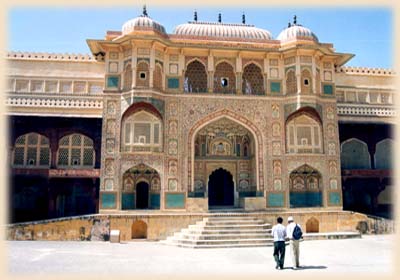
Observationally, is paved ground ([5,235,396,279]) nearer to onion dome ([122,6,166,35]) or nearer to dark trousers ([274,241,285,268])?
dark trousers ([274,241,285,268])

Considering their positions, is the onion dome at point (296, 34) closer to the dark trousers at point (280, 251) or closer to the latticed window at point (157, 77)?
the latticed window at point (157, 77)

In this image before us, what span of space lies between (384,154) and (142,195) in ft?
42.1

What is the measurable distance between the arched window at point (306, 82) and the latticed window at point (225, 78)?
2.96 m

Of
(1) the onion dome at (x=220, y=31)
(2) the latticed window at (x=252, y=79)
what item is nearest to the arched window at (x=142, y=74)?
(1) the onion dome at (x=220, y=31)

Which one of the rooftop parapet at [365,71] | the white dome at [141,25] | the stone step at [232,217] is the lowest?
the stone step at [232,217]

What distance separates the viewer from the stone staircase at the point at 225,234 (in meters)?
12.6

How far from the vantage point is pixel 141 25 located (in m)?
15.6

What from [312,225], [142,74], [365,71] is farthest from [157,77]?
[365,71]

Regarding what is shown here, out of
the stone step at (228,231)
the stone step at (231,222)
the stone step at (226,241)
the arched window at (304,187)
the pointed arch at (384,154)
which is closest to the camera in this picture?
the stone step at (226,241)

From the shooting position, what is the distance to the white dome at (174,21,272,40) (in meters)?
17.3

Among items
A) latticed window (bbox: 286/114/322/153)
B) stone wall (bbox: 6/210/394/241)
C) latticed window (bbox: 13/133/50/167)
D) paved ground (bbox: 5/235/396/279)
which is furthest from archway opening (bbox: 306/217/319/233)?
latticed window (bbox: 13/133/50/167)

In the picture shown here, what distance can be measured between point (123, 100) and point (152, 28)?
128 inches

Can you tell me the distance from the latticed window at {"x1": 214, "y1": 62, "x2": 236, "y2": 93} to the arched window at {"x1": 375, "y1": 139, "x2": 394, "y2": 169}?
8836 millimetres

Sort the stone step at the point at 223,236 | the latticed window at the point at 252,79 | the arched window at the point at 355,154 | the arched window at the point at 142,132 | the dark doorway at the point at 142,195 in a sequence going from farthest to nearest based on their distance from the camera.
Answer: the arched window at the point at 355,154, the latticed window at the point at 252,79, the dark doorway at the point at 142,195, the arched window at the point at 142,132, the stone step at the point at 223,236
